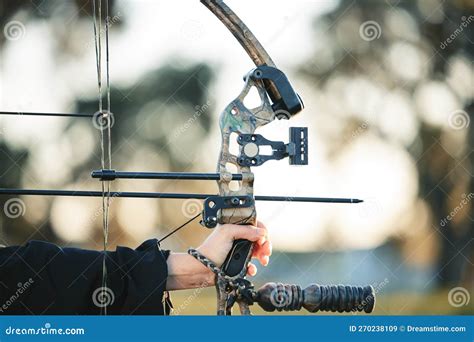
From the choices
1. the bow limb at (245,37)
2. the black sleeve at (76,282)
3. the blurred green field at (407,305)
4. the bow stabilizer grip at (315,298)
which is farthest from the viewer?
the blurred green field at (407,305)

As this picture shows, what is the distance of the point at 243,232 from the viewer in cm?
330

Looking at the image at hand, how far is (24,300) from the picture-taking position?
10.8ft

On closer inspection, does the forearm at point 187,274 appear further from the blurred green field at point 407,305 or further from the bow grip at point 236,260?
the blurred green field at point 407,305

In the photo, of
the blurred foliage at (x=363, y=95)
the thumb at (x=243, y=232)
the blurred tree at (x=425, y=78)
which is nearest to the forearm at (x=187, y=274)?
A: the thumb at (x=243, y=232)

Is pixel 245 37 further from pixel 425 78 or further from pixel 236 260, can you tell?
pixel 425 78

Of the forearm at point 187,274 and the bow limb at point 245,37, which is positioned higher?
the bow limb at point 245,37

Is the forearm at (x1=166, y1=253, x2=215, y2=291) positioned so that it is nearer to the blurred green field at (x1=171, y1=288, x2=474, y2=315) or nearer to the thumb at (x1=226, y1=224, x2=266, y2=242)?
the thumb at (x1=226, y1=224, x2=266, y2=242)

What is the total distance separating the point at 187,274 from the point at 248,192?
1.22 feet

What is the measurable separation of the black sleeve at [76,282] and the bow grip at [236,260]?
9.0 inches

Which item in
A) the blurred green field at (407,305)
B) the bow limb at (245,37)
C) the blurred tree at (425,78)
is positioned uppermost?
the blurred tree at (425,78)

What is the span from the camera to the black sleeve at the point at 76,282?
3.29 m

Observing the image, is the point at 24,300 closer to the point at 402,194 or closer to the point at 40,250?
the point at 40,250

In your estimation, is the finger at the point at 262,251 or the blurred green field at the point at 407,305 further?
the blurred green field at the point at 407,305

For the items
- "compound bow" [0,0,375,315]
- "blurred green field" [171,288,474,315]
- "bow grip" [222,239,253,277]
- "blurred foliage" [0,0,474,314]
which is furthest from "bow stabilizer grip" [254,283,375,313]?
"blurred green field" [171,288,474,315]
